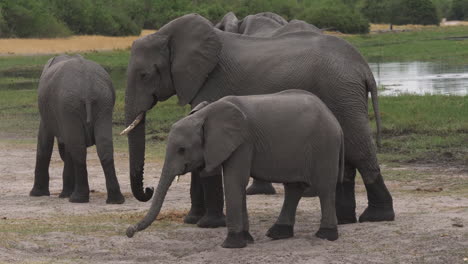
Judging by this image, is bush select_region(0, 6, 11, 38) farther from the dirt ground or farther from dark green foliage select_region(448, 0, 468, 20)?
dark green foliage select_region(448, 0, 468, 20)

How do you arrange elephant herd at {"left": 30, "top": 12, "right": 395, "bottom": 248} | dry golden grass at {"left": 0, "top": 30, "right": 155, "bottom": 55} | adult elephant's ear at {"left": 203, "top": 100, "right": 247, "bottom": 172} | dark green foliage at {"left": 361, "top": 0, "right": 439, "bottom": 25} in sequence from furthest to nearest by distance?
dark green foliage at {"left": 361, "top": 0, "right": 439, "bottom": 25} → dry golden grass at {"left": 0, "top": 30, "right": 155, "bottom": 55} → elephant herd at {"left": 30, "top": 12, "right": 395, "bottom": 248} → adult elephant's ear at {"left": 203, "top": 100, "right": 247, "bottom": 172}

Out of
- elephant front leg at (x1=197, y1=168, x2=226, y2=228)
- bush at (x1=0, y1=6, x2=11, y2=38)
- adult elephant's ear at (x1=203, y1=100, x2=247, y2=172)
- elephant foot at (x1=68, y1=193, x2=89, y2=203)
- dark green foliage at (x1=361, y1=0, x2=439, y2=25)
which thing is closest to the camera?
adult elephant's ear at (x1=203, y1=100, x2=247, y2=172)

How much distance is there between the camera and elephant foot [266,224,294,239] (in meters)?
8.62

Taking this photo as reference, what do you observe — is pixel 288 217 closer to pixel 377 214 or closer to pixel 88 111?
pixel 377 214

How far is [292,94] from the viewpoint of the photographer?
28.1 ft

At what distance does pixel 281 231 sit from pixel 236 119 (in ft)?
3.32

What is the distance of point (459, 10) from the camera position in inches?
3748

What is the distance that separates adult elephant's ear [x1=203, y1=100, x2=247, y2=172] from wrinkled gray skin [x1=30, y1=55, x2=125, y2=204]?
2951 mm

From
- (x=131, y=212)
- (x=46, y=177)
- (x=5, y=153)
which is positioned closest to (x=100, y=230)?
(x=131, y=212)

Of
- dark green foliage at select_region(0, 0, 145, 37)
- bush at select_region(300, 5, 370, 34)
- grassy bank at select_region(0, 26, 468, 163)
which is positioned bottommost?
bush at select_region(300, 5, 370, 34)

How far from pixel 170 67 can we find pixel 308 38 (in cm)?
125

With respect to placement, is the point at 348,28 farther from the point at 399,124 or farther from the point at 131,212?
the point at 131,212

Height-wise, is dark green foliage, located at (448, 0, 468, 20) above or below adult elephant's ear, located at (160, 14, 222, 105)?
below

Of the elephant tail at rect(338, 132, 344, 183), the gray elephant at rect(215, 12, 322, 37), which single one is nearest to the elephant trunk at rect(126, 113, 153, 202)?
the elephant tail at rect(338, 132, 344, 183)
